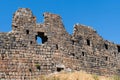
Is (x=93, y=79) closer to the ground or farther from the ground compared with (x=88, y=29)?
closer to the ground

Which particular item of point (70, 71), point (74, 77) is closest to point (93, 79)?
point (74, 77)

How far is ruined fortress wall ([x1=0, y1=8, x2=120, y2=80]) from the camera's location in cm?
2530

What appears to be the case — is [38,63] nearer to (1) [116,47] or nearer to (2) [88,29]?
(2) [88,29]

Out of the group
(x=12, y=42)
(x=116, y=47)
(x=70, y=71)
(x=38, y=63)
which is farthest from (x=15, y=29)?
(x=116, y=47)

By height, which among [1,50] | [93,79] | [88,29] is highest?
[88,29]

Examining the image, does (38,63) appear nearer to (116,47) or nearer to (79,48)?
(79,48)

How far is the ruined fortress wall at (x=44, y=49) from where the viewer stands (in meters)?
25.3

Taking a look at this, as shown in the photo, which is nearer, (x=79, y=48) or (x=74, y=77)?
(x=74, y=77)

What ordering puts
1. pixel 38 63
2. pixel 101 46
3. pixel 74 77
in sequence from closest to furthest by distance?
pixel 74 77 < pixel 38 63 < pixel 101 46

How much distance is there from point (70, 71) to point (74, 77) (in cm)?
281

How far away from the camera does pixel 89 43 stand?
3041 cm

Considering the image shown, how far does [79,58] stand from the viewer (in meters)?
28.8

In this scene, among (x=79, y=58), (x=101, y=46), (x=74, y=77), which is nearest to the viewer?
(x=74, y=77)

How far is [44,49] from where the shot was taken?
26625 millimetres
